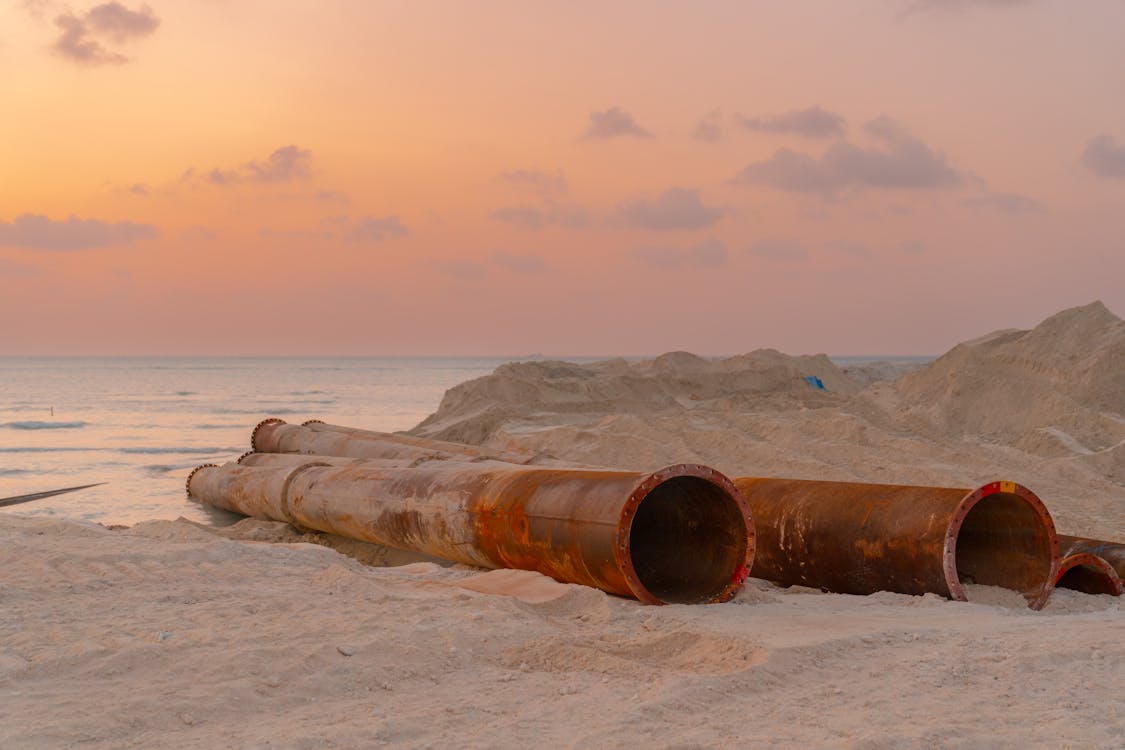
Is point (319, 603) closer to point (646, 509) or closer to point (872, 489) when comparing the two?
point (646, 509)

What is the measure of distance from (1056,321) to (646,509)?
1638cm

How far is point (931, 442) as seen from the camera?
621 inches

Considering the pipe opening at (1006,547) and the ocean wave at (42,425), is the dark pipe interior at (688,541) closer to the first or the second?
the pipe opening at (1006,547)

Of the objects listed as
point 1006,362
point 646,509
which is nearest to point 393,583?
point 646,509

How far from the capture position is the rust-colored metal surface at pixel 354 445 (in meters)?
11.8

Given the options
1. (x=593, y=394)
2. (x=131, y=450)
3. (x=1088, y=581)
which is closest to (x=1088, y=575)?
(x=1088, y=581)

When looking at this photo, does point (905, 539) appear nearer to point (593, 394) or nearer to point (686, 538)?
point (686, 538)

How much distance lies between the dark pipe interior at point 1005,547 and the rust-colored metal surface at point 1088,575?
0.77ft

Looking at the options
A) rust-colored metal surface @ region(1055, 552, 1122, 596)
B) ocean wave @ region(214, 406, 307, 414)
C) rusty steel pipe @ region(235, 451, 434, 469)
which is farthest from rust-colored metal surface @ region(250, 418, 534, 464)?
ocean wave @ region(214, 406, 307, 414)

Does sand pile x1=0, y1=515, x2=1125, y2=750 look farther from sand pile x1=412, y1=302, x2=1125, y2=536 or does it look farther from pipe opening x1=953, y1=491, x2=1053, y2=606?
sand pile x1=412, y1=302, x2=1125, y2=536

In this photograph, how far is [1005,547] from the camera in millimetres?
6496

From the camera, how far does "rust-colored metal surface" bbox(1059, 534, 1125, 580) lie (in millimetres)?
6758

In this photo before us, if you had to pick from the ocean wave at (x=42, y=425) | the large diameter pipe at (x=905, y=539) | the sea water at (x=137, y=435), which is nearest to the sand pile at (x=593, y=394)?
the sea water at (x=137, y=435)

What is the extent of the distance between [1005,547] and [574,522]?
2963 mm
